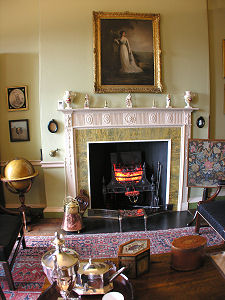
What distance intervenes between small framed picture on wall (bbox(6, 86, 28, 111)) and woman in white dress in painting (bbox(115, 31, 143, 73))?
60.9 inches

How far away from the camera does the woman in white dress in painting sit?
2.99 metres

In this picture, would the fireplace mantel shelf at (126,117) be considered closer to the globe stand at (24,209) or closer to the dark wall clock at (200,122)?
the dark wall clock at (200,122)

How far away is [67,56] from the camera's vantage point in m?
2.94

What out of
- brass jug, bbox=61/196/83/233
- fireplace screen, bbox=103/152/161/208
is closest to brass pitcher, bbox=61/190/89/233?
brass jug, bbox=61/196/83/233

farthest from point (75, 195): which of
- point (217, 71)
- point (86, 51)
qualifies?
point (217, 71)

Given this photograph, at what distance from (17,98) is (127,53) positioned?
5.94ft

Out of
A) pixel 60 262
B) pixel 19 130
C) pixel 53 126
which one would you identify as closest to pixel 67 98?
pixel 53 126

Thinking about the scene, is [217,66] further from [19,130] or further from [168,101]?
[19,130]

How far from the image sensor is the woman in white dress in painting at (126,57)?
2992 millimetres

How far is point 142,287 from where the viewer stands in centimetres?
129

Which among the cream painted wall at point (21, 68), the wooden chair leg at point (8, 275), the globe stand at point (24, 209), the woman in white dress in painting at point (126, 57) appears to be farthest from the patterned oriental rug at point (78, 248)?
the woman in white dress in painting at point (126, 57)

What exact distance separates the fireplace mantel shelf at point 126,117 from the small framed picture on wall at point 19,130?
0.77 metres

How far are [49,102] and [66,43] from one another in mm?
858

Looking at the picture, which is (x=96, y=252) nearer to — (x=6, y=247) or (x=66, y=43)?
(x=6, y=247)
